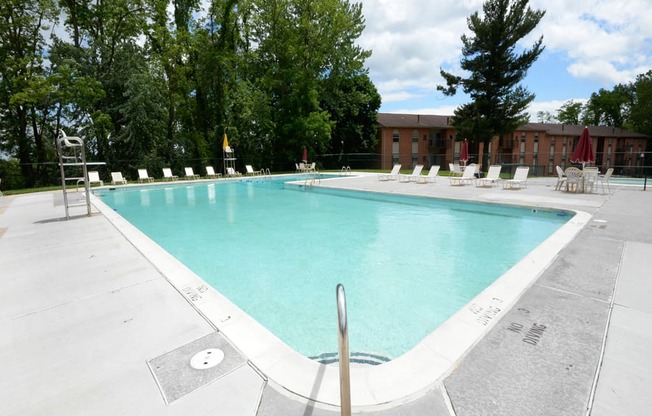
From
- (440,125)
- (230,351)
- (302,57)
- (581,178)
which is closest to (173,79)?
(302,57)

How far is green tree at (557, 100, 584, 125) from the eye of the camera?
62094mm

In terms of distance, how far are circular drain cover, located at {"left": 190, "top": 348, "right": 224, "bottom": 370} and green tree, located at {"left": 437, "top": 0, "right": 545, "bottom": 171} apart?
952 inches

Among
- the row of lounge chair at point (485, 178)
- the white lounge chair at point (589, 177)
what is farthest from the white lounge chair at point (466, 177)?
the white lounge chair at point (589, 177)

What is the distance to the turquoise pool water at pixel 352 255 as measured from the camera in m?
3.55

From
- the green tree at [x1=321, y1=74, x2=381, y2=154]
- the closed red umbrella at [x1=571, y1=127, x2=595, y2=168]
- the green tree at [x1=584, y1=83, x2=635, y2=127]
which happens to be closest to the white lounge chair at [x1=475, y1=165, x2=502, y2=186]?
the closed red umbrella at [x1=571, y1=127, x2=595, y2=168]

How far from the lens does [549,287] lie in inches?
Answer: 135

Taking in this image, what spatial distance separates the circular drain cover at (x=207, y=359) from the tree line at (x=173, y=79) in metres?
20.4

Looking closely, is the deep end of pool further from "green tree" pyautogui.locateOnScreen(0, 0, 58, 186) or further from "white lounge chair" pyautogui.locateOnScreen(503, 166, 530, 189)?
"green tree" pyautogui.locateOnScreen(0, 0, 58, 186)

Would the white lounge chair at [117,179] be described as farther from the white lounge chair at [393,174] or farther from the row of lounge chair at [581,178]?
the row of lounge chair at [581,178]

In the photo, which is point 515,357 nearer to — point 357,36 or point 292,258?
point 292,258

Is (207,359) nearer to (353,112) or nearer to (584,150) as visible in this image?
(584,150)

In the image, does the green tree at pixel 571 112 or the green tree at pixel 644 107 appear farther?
the green tree at pixel 571 112

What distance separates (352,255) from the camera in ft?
18.7

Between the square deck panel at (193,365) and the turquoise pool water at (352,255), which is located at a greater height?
the square deck panel at (193,365)
